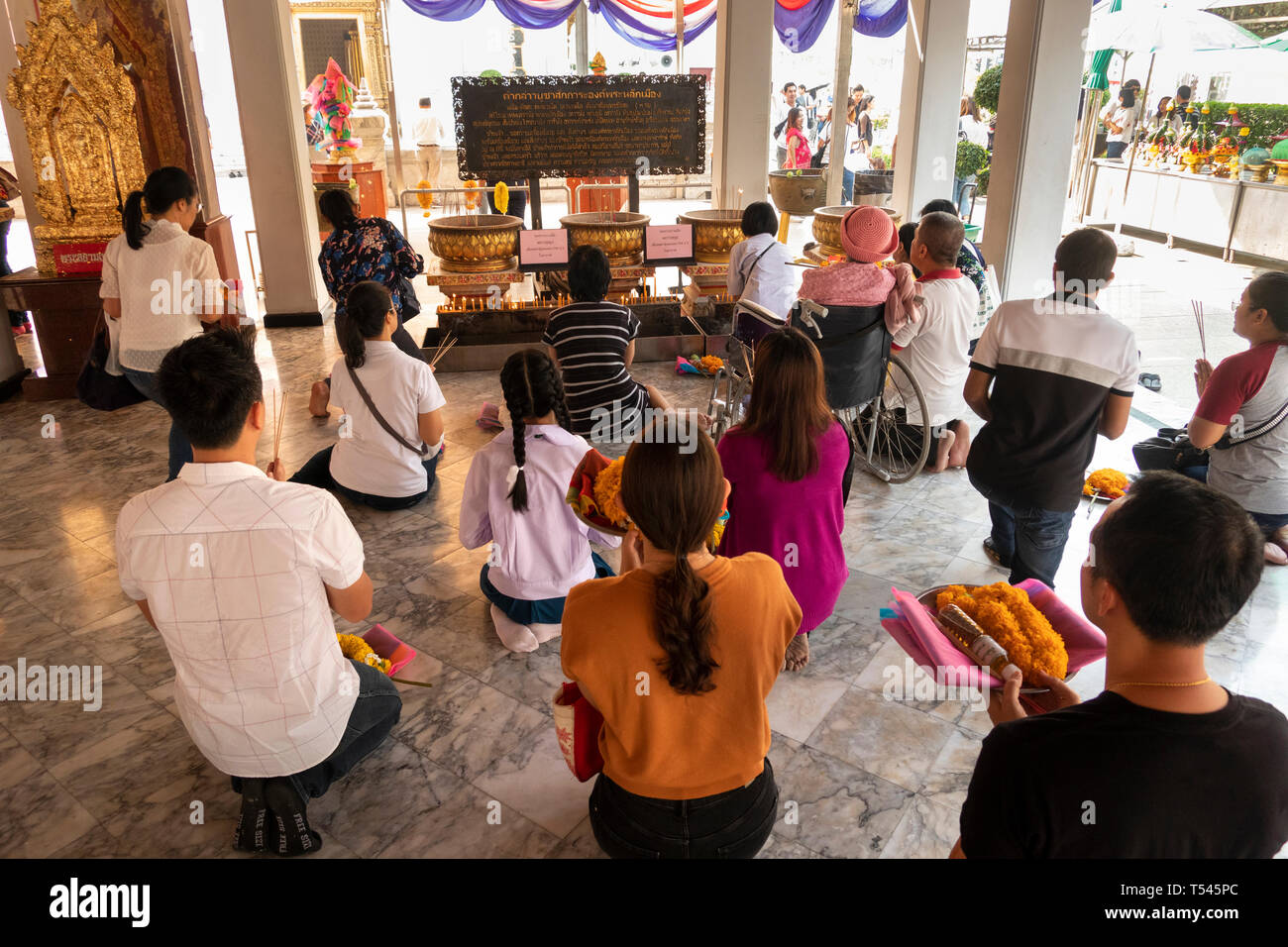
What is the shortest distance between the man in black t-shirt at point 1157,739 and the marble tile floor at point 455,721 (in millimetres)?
1092

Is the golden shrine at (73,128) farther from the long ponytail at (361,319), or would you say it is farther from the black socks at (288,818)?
the black socks at (288,818)

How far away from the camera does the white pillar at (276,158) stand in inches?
245

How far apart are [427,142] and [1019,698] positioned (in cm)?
1384

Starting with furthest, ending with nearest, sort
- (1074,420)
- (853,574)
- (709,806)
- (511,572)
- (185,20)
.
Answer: (185,20), (853,574), (511,572), (1074,420), (709,806)

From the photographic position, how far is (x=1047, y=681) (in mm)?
1640

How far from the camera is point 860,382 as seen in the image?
12.6 ft

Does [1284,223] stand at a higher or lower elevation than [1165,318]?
higher

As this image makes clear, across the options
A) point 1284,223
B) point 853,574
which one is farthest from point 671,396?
point 1284,223

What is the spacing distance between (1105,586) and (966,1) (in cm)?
684

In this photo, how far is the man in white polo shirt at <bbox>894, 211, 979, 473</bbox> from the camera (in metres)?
3.90

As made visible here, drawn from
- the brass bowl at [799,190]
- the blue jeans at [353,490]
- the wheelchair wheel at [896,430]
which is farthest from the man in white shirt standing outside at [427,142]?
the wheelchair wheel at [896,430]

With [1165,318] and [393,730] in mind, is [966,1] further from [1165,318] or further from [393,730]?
[393,730]

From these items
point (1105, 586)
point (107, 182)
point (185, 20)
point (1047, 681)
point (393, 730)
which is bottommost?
point (393, 730)

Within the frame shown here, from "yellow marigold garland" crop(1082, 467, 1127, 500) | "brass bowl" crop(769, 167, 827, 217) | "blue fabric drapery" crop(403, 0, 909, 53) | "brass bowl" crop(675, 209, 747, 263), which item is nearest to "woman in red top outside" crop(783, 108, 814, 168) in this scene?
"blue fabric drapery" crop(403, 0, 909, 53)
